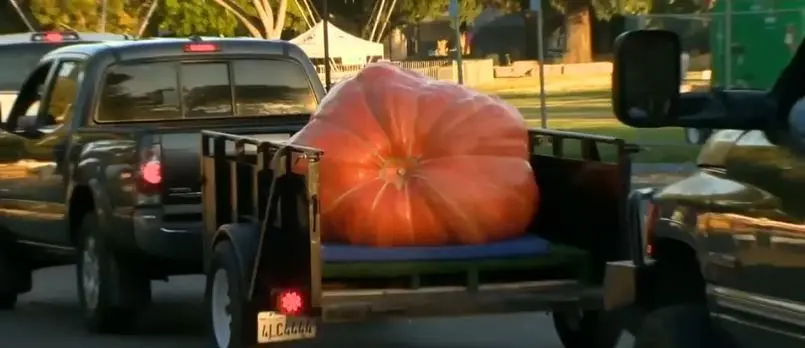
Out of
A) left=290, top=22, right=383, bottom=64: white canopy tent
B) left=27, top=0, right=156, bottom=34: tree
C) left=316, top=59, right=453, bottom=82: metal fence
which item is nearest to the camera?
left=316, top=59, right=453, bottom=82: metal fence

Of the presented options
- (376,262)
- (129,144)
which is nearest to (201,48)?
(129,144)

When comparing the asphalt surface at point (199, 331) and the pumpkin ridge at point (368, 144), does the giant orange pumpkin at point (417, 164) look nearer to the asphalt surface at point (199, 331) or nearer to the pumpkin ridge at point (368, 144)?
the pumpkin ridge at point (368, 144)

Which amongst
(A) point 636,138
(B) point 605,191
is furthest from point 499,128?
(A) point 636,138

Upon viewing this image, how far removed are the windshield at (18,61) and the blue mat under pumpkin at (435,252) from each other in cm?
946

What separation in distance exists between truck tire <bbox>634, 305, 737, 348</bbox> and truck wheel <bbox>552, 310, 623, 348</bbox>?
11.4 feet

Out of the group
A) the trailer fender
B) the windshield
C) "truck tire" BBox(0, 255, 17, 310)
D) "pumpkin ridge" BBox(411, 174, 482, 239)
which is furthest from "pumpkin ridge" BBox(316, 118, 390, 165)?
the windshield

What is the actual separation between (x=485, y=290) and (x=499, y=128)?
1.05m

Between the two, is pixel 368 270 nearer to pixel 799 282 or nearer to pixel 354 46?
pixel 799 282

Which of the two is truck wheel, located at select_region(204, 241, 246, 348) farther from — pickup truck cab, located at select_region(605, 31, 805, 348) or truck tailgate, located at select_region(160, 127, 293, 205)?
pickup truck cab, located at select_region(605, 31, 805, 348)

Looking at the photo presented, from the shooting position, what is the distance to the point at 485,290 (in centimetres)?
855

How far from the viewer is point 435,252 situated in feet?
28.1

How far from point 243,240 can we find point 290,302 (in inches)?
28.6

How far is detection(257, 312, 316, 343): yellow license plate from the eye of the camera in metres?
8.52

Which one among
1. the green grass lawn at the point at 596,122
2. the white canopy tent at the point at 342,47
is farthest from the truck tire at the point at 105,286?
the white canopy tent at the point at 342,47
